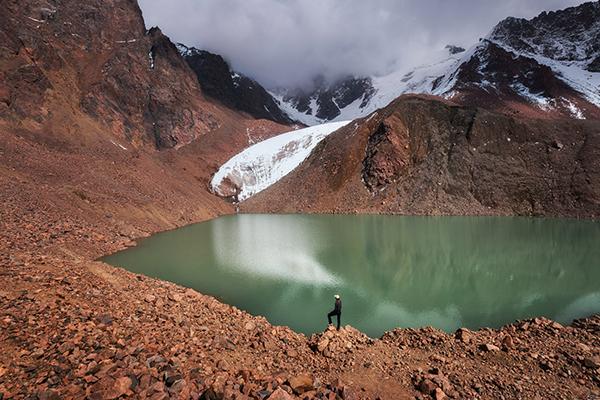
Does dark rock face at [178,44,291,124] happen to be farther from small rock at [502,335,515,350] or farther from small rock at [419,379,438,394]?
small rock at [419,379,438,394]

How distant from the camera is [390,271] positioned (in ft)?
63.8

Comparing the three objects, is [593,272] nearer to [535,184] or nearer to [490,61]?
[535,184]

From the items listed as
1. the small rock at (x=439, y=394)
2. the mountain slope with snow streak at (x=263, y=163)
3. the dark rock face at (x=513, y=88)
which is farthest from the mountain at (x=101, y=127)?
the dark rock face at (x=513, y=88)

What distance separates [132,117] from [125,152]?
57.3ft

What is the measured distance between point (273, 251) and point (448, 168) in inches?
1328

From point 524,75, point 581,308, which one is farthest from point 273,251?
point 524,75

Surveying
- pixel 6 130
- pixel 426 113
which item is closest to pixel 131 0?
pixel 6 130

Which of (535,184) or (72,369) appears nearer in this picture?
(72,369)

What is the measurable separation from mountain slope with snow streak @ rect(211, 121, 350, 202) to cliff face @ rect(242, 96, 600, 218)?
4.13 m

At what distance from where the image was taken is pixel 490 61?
87.2 metres

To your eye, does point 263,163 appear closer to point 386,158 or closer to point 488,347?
point 386,158

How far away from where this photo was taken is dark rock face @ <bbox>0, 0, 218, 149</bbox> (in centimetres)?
4291

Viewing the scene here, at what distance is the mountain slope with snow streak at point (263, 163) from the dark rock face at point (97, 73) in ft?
39.7

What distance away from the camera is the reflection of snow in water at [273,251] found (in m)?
18.4
